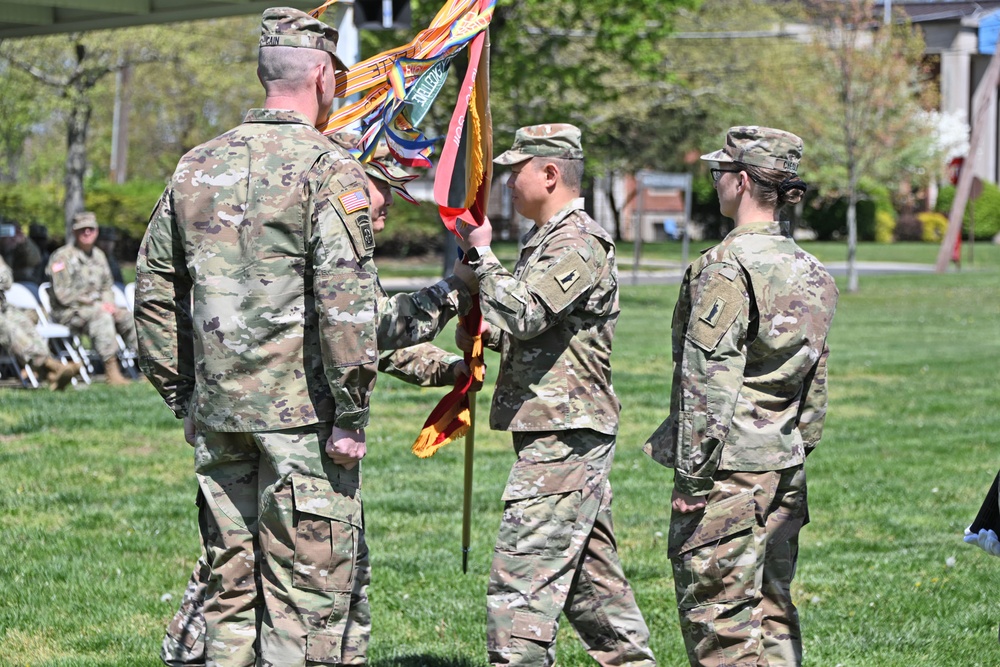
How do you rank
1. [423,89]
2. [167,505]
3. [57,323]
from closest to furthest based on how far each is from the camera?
[423,89] < [167,505] < [57,323]

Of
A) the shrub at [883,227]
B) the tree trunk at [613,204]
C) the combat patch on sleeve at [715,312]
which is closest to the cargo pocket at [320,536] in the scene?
the combat patch on sleeve at [715,312]

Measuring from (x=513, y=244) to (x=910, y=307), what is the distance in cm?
2030

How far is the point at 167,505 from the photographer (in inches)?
340

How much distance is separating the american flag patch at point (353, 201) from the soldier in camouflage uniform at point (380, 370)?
32 cm

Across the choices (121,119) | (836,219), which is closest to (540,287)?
(121,119)

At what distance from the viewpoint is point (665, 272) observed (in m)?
38.1

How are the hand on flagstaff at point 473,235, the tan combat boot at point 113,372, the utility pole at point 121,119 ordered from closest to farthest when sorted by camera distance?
the hand on flagstaff at point 473,235 < the tan combat boot at point 113,372 < the utility pole at point 121,119

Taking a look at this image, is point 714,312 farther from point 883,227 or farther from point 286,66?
point 883,227

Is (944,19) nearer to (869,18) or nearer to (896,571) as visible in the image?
(869,18)

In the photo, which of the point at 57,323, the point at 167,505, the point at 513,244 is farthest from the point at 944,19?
the point at 167,505

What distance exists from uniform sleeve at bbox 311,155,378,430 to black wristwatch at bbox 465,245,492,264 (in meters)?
0.80

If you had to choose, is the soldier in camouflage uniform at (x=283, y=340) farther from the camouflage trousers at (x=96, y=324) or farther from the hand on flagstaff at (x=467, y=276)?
the camouflage trousers at (x=96, y=324)

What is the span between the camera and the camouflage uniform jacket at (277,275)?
4.14 meters

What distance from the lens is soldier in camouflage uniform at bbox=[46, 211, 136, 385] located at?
14102 millimetres
